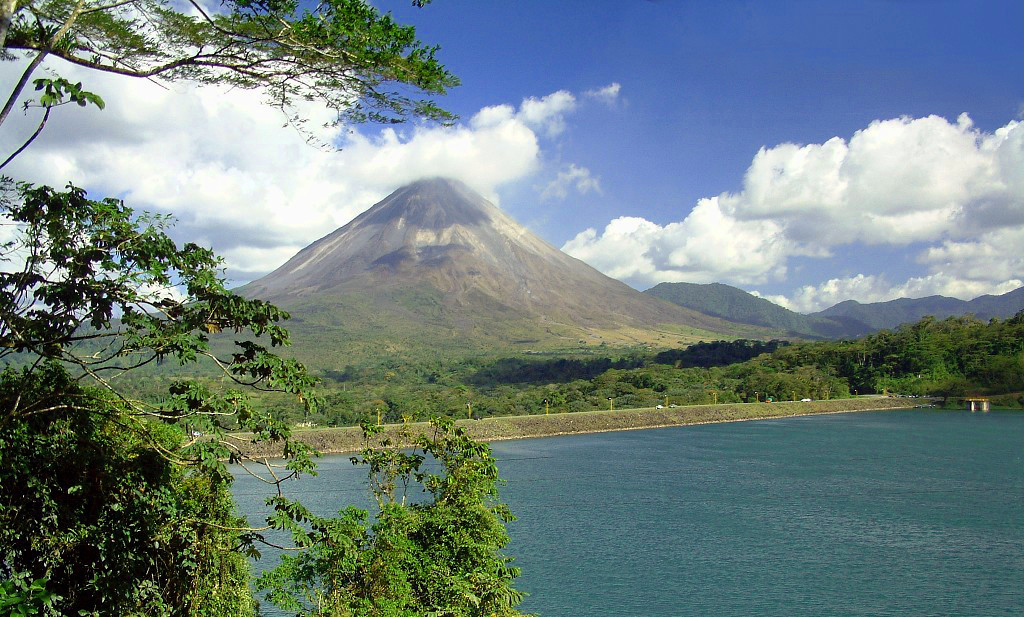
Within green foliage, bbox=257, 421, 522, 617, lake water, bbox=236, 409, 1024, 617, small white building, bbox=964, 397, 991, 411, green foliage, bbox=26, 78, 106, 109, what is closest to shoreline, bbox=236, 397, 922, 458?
small white building, bbox=964, 397, 991, 411

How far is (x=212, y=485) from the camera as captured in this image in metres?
5.52

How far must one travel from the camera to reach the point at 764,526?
1612 centimetres

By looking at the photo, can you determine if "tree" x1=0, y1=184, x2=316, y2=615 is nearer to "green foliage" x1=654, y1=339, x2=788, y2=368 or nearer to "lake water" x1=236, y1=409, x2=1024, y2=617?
"lake water" x1=236, y1=409, x2=1024, y2=617

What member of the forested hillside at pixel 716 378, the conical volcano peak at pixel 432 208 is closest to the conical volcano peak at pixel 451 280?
the conical volcano peak at pixel 432 208

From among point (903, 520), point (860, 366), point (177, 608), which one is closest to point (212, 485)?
point (177, 608)

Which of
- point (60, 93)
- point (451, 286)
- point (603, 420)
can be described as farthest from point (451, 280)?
point (60, 93)

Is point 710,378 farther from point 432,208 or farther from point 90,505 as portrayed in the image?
point 432,208

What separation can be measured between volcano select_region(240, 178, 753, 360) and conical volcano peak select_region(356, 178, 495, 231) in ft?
1.03

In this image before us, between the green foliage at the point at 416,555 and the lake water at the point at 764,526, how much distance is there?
5069mm

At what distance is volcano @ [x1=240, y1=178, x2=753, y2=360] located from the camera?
101750 mm

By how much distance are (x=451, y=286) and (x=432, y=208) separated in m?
38.1

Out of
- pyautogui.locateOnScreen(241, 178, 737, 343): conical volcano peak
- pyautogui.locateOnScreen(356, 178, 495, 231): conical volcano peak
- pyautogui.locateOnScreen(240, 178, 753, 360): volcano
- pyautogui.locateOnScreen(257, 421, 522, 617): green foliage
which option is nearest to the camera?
pyautogui.locateOnScreen(257, 421, 522, 617): green foliage

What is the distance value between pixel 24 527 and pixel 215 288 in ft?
6.46

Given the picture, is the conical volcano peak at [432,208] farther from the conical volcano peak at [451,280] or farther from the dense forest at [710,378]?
the dense forest at [710,378]
